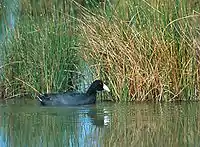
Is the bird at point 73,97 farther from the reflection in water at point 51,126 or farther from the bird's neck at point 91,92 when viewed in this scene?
the reflection in water at point 51,126

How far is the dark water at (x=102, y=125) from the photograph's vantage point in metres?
7.98

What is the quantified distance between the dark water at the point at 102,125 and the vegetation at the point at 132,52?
37 centimetres

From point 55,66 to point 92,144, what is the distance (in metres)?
3.74

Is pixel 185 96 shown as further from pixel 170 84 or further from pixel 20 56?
pixel 20 56

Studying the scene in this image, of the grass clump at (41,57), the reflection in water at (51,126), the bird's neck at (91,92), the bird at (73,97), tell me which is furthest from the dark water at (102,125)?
the grass clump at (41,57)

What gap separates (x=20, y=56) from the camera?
1163cm

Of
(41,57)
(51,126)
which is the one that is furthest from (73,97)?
(51,126)

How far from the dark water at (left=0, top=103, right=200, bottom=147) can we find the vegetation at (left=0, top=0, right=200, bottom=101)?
1.20 feet

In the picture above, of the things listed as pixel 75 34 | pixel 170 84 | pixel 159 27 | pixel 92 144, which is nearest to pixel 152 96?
pixel 170 84

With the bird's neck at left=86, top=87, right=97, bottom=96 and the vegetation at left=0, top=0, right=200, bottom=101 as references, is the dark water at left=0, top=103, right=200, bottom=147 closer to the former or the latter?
the bird's neck at left=86, top=87, right=97, bottom=96

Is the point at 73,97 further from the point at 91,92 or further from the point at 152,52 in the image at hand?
the point at 152,52

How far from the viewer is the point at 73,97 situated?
35.2ft

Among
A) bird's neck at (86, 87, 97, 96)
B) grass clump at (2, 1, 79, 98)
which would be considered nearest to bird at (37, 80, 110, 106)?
bird's neck at (86, 87, 97, 96)

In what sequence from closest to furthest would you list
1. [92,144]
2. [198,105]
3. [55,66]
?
[92,144] → [198,105] → [55,66]
